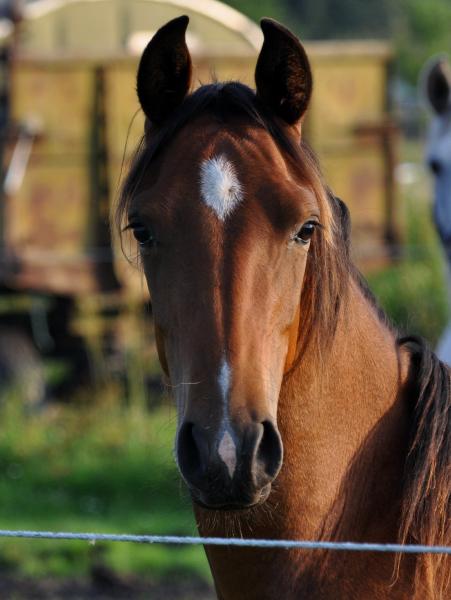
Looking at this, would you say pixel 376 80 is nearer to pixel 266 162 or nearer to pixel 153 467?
pixel 153 467

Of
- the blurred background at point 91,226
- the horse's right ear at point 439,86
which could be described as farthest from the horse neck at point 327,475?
the horse's right ear at point 439,86

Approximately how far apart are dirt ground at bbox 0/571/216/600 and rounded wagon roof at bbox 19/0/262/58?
598 cm

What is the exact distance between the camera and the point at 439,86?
8516 millimetres

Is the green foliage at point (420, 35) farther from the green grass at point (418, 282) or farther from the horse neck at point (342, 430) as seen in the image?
the horse neck at point (342, 430)

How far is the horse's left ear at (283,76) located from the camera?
2795 mm

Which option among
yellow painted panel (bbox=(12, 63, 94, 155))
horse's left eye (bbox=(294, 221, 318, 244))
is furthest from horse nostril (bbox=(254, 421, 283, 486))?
yellow painted panel (bbox=(12, 63, 94, 155))

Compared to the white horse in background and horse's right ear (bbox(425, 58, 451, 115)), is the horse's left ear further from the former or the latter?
horse's right ear (bbox(425, 58, 451, 115))

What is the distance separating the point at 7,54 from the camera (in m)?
9.77

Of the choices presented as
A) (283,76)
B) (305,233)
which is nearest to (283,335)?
(305,233)

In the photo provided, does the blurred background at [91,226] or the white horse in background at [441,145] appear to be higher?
the white horse in background at [441,145]

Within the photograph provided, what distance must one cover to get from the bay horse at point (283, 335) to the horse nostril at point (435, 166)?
5301 millimetres

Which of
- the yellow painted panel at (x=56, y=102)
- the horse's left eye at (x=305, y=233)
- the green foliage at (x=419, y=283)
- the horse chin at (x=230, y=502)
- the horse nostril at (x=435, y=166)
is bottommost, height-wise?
the green foliage at (x=419, y=283)

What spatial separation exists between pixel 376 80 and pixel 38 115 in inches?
122

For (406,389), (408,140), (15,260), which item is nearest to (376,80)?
(15,260)
